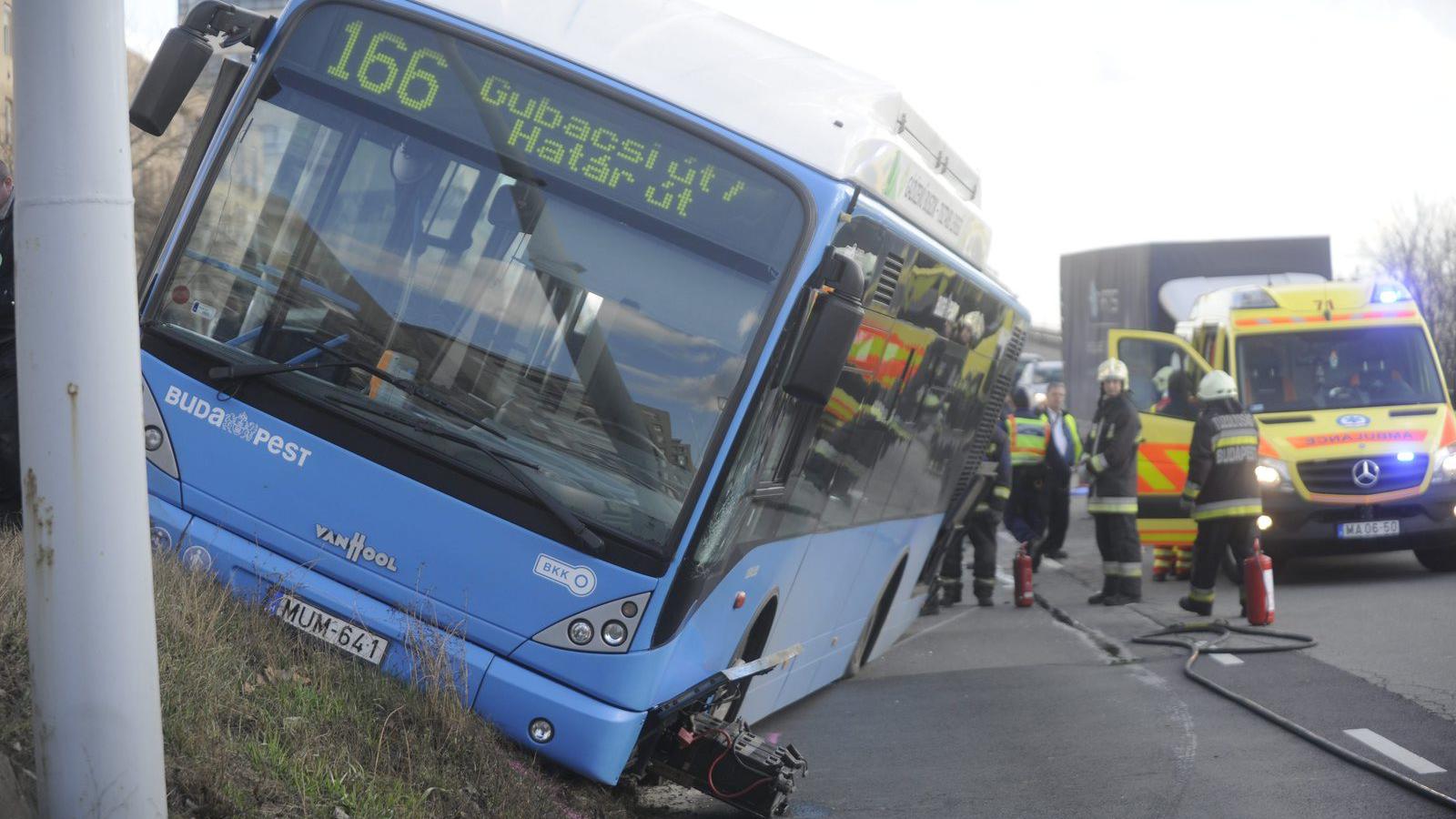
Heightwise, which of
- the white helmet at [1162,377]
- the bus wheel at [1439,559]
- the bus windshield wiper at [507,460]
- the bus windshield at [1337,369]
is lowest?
the bus windshield wiper at [507,460]

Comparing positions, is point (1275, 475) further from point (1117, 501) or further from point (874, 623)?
point (874, 623)

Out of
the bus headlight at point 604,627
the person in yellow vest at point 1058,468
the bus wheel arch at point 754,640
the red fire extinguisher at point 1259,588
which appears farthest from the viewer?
the person in yellow vest at point 1058,468

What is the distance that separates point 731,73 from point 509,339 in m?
1.57

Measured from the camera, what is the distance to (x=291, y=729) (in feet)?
17.8

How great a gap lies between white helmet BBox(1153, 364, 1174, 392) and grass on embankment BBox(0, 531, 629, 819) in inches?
453

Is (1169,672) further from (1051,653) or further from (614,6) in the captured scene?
(614,6)

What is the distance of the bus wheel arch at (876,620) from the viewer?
1045 cm

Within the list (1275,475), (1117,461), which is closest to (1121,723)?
(1117,461)

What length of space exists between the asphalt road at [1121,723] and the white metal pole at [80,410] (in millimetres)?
3337

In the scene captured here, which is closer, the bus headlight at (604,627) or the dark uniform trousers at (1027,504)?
the bus headlight at (604,627)

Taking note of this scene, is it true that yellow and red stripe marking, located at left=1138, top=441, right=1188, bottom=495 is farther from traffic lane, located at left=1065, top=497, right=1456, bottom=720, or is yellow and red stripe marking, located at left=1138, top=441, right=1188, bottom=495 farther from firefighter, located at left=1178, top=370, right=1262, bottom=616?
firefighter, located at left=1178, top=370, right=1262, bottom=616

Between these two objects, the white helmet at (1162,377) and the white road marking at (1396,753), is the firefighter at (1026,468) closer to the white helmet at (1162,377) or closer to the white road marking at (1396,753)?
the white helmet at (1162,377)

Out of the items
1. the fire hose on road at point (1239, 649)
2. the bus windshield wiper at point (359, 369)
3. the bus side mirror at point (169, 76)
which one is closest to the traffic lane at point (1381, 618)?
the fire hose on road at point (1239, 649)

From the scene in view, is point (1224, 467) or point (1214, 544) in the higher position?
point (1224, 467)
